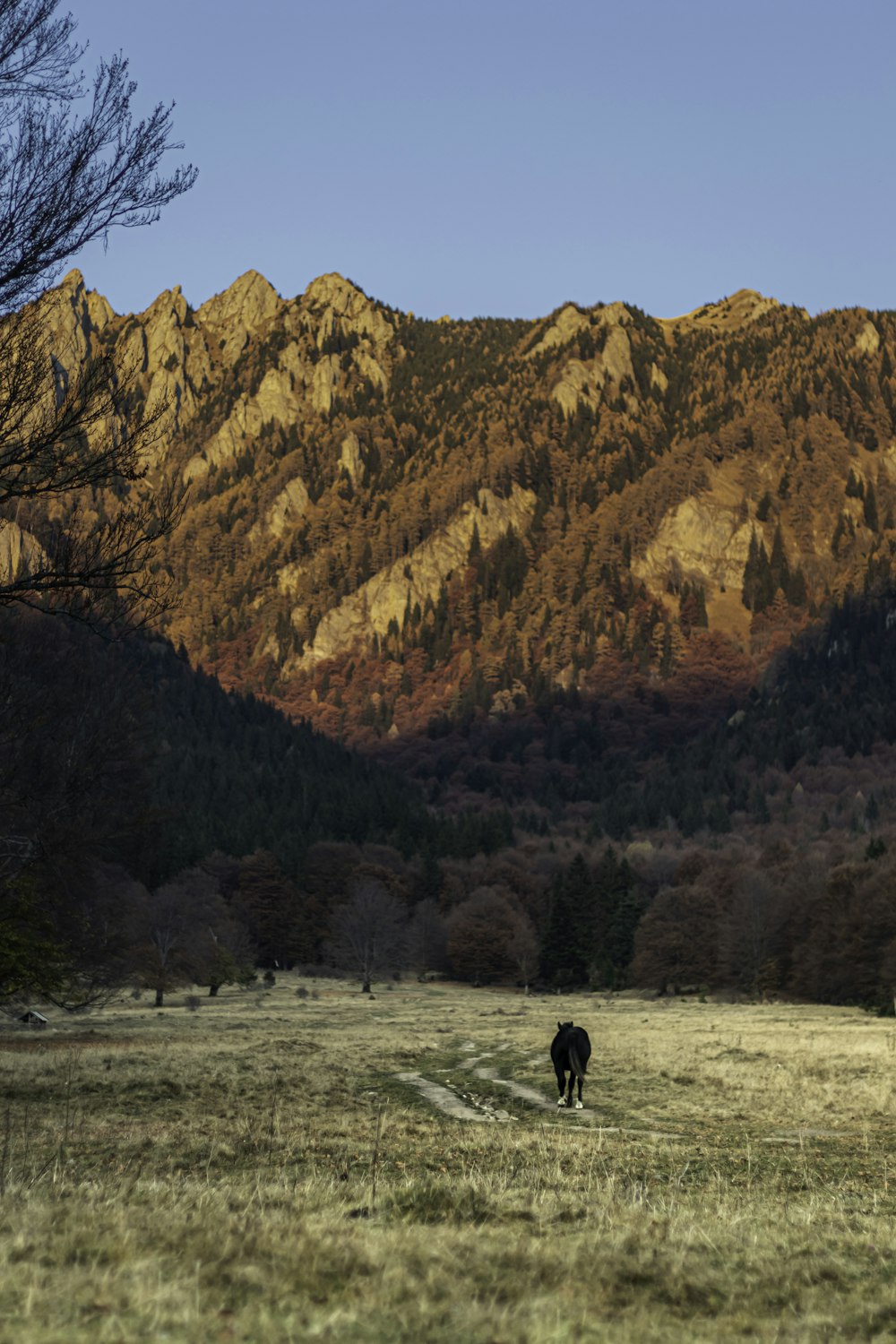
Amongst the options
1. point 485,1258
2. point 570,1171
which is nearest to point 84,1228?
point 485,1258

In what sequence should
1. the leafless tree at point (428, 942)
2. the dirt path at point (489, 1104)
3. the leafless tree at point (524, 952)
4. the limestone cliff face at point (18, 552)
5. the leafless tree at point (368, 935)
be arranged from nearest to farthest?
the limestone cliff face at point (18, 552) → the dirt path at point (489, 1104) → the leafless tree at point (368, 935) → the leafless tree at point (524, 952) → the leafless tree at point (428, 942)

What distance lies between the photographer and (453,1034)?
193 feet

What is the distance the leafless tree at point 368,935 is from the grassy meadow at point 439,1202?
88796mm

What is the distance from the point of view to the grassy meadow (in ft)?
24.3

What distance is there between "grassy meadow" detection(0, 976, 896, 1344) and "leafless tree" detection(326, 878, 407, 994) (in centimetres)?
8880

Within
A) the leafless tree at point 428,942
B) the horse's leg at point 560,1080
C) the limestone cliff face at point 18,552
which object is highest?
the limestone cliff face at point 18,552

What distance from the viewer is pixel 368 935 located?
124562 millimetres

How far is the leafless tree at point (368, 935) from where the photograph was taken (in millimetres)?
124312

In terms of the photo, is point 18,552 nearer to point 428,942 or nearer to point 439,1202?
point 439,1202

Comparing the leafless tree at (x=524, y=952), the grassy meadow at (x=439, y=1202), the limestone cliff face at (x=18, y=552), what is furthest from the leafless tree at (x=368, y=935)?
the limestone cliff face at (x=18, y=552)

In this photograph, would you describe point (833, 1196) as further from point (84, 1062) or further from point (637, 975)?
point (637, 975)

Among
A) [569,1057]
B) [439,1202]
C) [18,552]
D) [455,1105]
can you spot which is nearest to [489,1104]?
[455,1105]

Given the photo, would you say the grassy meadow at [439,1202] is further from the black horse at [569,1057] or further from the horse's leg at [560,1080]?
the black horse at [569,1057]

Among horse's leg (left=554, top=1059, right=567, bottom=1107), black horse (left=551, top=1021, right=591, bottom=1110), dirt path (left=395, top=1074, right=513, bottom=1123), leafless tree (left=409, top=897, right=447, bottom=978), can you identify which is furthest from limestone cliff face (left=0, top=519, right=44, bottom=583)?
leafless tree (left=409, top=897, right=447, bottom=978)
